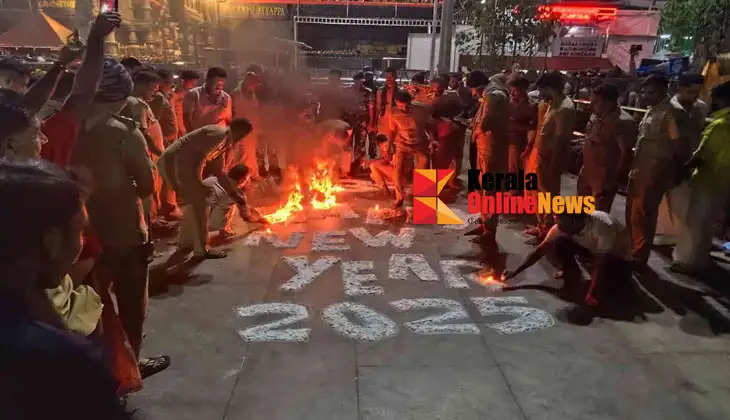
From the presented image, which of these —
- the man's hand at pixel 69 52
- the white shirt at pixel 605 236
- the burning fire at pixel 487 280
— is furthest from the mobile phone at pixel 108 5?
the white shirt at pixel 605 236

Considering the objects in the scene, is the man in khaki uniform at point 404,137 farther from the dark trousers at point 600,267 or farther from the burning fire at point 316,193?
the dark trousers at point 600,267

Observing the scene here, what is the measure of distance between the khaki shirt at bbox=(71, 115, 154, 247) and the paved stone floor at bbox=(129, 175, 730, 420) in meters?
1.13

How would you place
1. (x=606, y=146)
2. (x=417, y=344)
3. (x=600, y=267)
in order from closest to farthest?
(x=417, y=344)
(x=600, y=267)
(x=606, y=146)

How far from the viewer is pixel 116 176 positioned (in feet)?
11.9

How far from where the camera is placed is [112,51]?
1781 centimetres

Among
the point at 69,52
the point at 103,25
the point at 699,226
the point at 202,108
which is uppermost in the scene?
the point at 103,25

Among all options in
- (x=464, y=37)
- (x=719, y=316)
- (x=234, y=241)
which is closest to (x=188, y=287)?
(x=234, y=241)

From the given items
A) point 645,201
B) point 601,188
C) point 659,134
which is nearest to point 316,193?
point 601,188

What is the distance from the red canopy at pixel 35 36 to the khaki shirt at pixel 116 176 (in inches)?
587

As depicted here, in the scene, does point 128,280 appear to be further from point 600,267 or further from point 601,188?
point 601,188

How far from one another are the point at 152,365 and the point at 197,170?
2.52 meters

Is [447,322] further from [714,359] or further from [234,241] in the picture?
[234,241]

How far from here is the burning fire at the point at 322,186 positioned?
915 cm

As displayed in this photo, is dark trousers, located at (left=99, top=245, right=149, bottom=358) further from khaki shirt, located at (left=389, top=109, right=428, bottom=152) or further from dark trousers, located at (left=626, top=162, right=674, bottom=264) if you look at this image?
dark trousers, located at (left=626, top=162, right=674, bottom=264)
